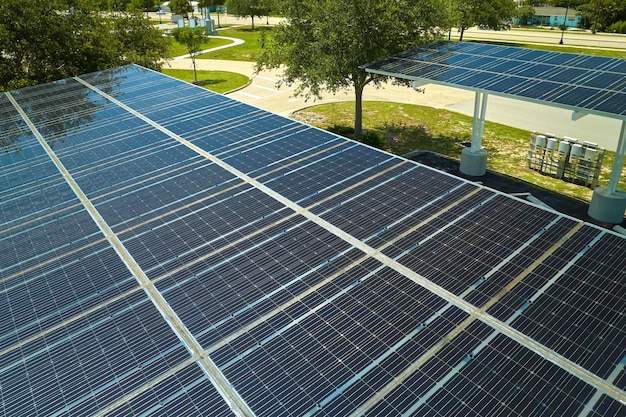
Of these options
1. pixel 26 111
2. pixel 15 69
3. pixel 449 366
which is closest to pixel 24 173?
pixel 26 111

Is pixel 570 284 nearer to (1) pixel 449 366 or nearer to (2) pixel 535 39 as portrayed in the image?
(1) pixel 449 366

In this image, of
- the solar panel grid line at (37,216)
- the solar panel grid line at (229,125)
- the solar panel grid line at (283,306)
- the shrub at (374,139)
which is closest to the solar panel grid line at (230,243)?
the solar panel grid line at (283,306)

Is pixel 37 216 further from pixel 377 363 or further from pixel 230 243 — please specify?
pixel 377 363

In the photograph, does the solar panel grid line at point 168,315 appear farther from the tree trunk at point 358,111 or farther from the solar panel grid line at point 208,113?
the tree trunk at point 358,111

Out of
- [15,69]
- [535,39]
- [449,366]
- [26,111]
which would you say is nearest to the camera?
[449,366]

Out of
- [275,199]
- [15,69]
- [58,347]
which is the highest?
[15,69]

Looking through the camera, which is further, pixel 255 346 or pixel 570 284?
pixel 570 284
